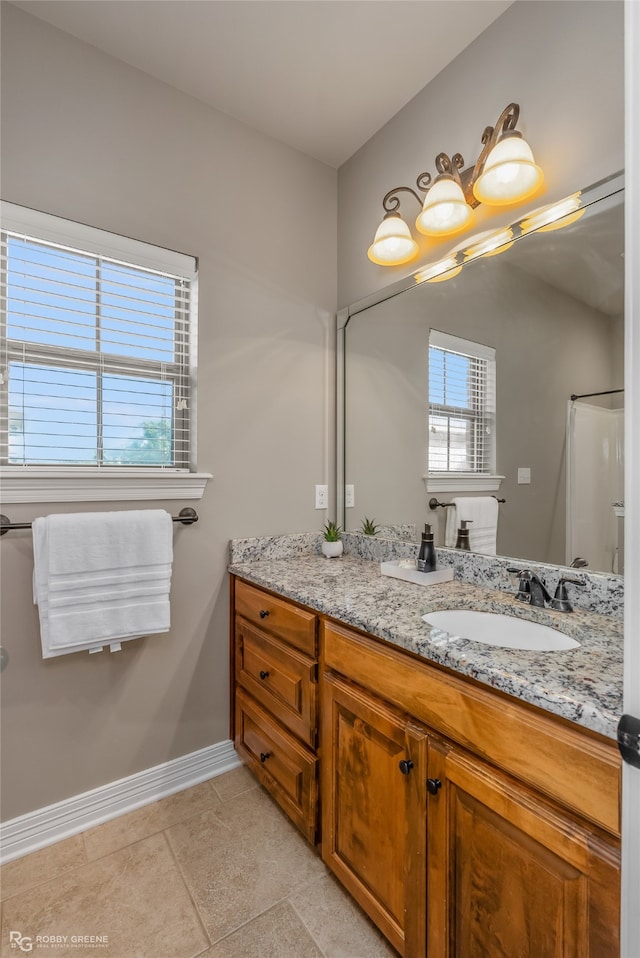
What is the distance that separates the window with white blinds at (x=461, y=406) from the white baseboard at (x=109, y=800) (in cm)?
153

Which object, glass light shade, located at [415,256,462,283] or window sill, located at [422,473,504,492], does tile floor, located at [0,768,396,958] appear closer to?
window sill, located at [422,473,504,492]

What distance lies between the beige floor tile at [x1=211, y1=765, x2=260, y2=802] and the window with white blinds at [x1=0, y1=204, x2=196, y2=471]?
51.6 inches

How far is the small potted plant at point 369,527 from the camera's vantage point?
2098 millimetres

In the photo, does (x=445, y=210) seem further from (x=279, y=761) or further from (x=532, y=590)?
(x=279, y=761)

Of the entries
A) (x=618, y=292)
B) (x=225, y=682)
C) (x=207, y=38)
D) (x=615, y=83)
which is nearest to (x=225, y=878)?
(x=225, y=682)

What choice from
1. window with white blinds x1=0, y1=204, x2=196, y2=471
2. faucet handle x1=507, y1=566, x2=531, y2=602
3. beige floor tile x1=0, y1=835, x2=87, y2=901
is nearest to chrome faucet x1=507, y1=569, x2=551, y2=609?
faucet handle x1=507, y1=566, x2=531, y2=602

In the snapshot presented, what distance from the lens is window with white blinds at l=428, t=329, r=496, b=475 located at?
162 centimetres

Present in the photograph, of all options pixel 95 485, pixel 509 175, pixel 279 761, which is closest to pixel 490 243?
pixel 509 175

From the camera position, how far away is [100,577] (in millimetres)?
1573

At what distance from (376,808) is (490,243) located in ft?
5.71

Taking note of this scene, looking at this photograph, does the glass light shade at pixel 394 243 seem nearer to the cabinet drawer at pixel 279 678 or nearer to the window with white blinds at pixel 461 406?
the window with white blinds at pixel 461 406

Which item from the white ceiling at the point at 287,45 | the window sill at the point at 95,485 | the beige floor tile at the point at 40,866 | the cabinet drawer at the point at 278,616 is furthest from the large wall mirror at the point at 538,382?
the beige floor tile at the point at 40,866

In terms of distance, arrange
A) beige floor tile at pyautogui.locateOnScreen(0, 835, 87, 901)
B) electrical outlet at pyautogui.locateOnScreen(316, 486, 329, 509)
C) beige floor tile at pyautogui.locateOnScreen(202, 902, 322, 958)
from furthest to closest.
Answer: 1. electrical outlet at pyautogui.locateOnScreen(316, 486, 329, 509)
2. beige floor tile at pyautogui.locateOnScreen(0, 835, 87, 901)
3. beige floor tile at pyautogui.locateOnScreen(202, 902, 322, 958)

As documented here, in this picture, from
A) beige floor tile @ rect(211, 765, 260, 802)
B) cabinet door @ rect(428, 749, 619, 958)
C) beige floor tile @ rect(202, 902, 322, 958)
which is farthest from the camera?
beige floor tile @ rect(211, 765, 260, 802)
